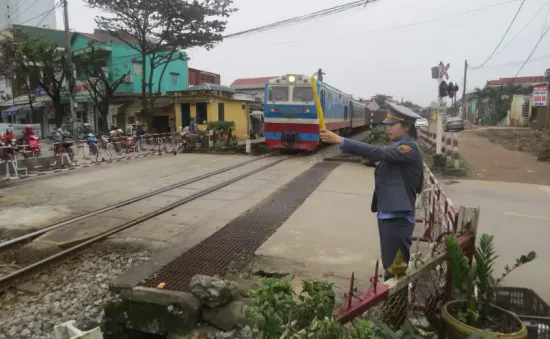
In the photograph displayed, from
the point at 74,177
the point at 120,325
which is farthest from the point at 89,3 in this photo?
the point at 120,325

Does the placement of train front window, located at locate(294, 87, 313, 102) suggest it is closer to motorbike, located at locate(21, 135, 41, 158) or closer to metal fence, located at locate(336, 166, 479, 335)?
motorbike, located at locate(21, 135, 41, 158)

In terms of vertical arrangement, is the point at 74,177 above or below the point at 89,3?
below

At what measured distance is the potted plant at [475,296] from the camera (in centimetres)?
246

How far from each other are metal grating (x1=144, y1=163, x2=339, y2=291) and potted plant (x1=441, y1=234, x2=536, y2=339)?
248cm

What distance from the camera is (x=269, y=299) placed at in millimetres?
1930

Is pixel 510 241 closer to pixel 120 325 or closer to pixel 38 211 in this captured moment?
pixel 120 325

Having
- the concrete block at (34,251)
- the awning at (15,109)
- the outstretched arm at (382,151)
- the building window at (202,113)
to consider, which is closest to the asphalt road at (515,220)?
the outstretched arm at (382,151)

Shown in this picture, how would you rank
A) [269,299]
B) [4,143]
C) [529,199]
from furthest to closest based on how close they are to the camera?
[4,143]
[529,199]
[269,299]

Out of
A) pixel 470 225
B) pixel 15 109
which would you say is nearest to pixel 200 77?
pixel 15 109

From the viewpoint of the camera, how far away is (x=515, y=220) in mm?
6828

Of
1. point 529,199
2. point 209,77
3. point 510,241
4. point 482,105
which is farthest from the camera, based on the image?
point 482,105

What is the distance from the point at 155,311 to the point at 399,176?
2.48 m

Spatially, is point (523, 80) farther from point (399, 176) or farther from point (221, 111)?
point (399, 176)

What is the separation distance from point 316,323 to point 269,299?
268 mm
